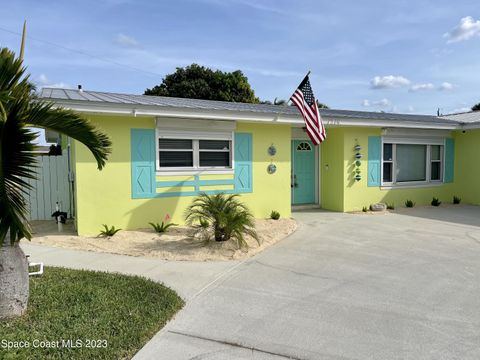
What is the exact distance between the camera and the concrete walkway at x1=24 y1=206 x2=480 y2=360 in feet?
10.6

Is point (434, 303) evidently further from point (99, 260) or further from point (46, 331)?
point (99, 260)

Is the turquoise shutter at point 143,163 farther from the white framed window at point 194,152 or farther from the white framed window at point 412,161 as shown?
the white framed window at point 412,161

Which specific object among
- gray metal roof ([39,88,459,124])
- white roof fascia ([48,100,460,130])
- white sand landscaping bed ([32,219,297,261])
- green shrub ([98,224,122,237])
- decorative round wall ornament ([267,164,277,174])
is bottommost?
white sand landscaping bed ([32,219,297,261])

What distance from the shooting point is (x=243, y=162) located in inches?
369

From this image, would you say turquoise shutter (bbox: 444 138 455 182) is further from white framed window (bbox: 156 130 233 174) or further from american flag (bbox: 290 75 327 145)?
white framed window (bbox: 156 130 233 174)

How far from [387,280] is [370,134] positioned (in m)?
7.22

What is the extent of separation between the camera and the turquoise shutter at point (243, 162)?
9289 millimetres

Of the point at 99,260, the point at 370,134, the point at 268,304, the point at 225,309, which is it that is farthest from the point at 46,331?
the point at 370,134

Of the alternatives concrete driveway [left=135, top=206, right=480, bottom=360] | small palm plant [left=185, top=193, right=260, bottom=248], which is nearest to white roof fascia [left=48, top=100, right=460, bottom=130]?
small palm plant [left=185, top=193, right=260, bottom=248]

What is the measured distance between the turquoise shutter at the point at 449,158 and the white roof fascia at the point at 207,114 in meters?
2.47

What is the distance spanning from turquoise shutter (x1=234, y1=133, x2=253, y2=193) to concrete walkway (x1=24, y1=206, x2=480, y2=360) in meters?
2.42

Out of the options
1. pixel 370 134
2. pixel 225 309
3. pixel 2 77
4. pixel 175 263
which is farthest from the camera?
pixel 370 134

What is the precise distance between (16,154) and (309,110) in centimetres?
660

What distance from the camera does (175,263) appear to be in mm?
5770
